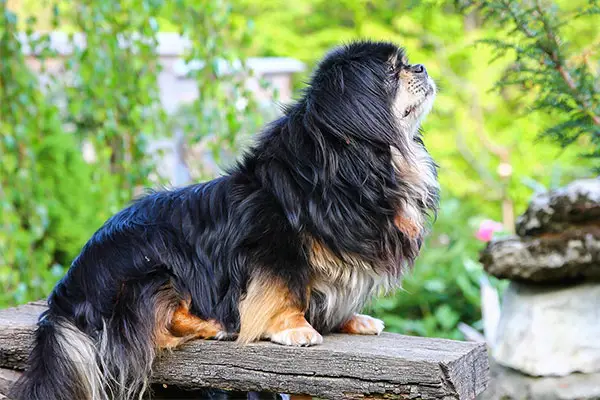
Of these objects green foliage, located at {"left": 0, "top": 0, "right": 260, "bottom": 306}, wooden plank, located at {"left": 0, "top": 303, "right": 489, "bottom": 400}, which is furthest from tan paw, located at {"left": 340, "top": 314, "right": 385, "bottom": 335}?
green foliage, located at {"left": 0, "top": 0, "right": 260, "bottom": 306}

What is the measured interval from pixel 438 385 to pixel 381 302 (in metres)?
3.38

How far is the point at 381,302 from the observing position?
551 cm

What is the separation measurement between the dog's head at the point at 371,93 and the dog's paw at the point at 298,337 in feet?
1.87

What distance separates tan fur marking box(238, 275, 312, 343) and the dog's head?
19.1 inches

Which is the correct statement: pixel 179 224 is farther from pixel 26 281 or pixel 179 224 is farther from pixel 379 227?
pixel 26 281

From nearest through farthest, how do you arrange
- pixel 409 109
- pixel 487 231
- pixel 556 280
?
pixel 409 109
pixel 556 280
pixel 487 231

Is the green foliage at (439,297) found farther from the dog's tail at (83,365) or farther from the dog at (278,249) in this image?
the dog's tail at (83,365)

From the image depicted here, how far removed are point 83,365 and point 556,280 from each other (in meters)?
2.45

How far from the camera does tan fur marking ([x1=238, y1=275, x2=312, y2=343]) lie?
7.61 ft

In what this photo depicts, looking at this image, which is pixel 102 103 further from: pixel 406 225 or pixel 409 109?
pixel 406 225

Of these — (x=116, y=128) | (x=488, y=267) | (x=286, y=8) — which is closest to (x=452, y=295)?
(x=488, y=267)

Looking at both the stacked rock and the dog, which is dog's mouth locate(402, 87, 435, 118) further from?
the stacked rock

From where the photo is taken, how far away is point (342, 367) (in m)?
2.24

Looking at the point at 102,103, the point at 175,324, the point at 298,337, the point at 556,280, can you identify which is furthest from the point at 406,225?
the point at 102,103
